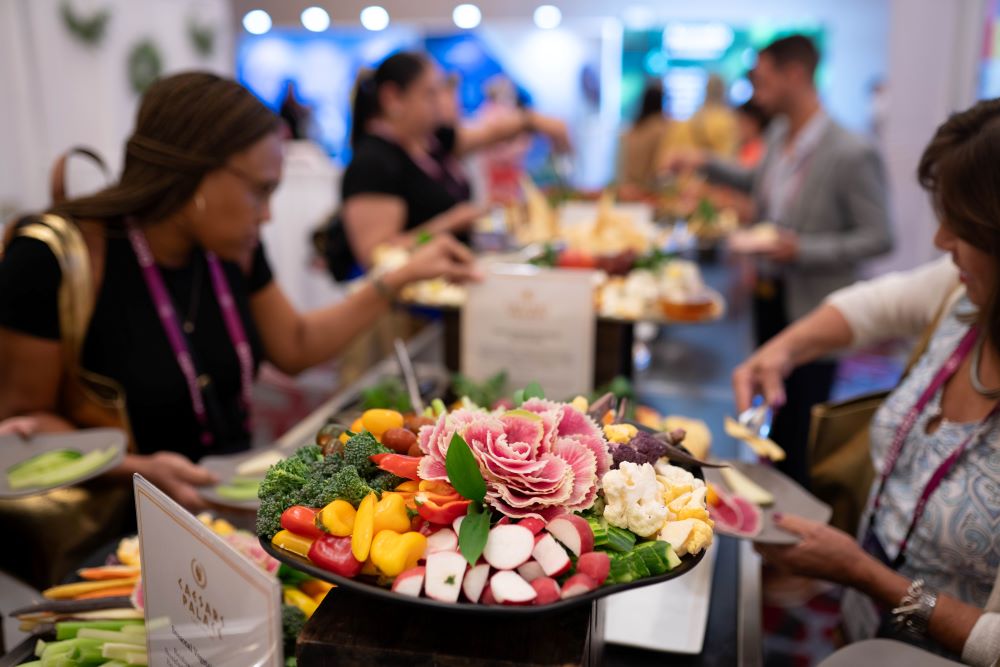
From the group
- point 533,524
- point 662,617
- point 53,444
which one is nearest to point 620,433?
point 533,524

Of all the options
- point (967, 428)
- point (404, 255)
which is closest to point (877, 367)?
point (404, 255)

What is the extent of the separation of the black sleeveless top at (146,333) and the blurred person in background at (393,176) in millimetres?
1264

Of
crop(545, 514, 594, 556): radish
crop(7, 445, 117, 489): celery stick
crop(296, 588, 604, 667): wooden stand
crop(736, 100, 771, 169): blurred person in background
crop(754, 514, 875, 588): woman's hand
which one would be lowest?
crop(754, 514, 875, 588): woman's hand

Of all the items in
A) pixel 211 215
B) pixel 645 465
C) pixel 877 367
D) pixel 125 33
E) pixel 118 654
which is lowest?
pixel 877 367

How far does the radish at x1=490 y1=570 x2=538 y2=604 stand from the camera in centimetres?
73

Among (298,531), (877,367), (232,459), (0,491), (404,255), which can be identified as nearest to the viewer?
(298,531)

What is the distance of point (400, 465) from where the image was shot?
0.86m

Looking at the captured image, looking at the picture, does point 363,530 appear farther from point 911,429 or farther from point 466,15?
point 466,15

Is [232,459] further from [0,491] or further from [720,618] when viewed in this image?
[720,618]

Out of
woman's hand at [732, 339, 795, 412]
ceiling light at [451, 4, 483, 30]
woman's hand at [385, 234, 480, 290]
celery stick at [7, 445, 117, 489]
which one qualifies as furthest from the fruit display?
ceiling light at [451, 4, 483, 30]

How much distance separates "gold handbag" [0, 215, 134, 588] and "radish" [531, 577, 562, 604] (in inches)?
41.5

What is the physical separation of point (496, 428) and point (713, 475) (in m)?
0.73

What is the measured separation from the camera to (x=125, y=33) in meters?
5.48

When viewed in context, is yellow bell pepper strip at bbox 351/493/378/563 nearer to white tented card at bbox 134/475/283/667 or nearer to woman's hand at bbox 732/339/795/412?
white tented card at bbox 134/475/283/667
